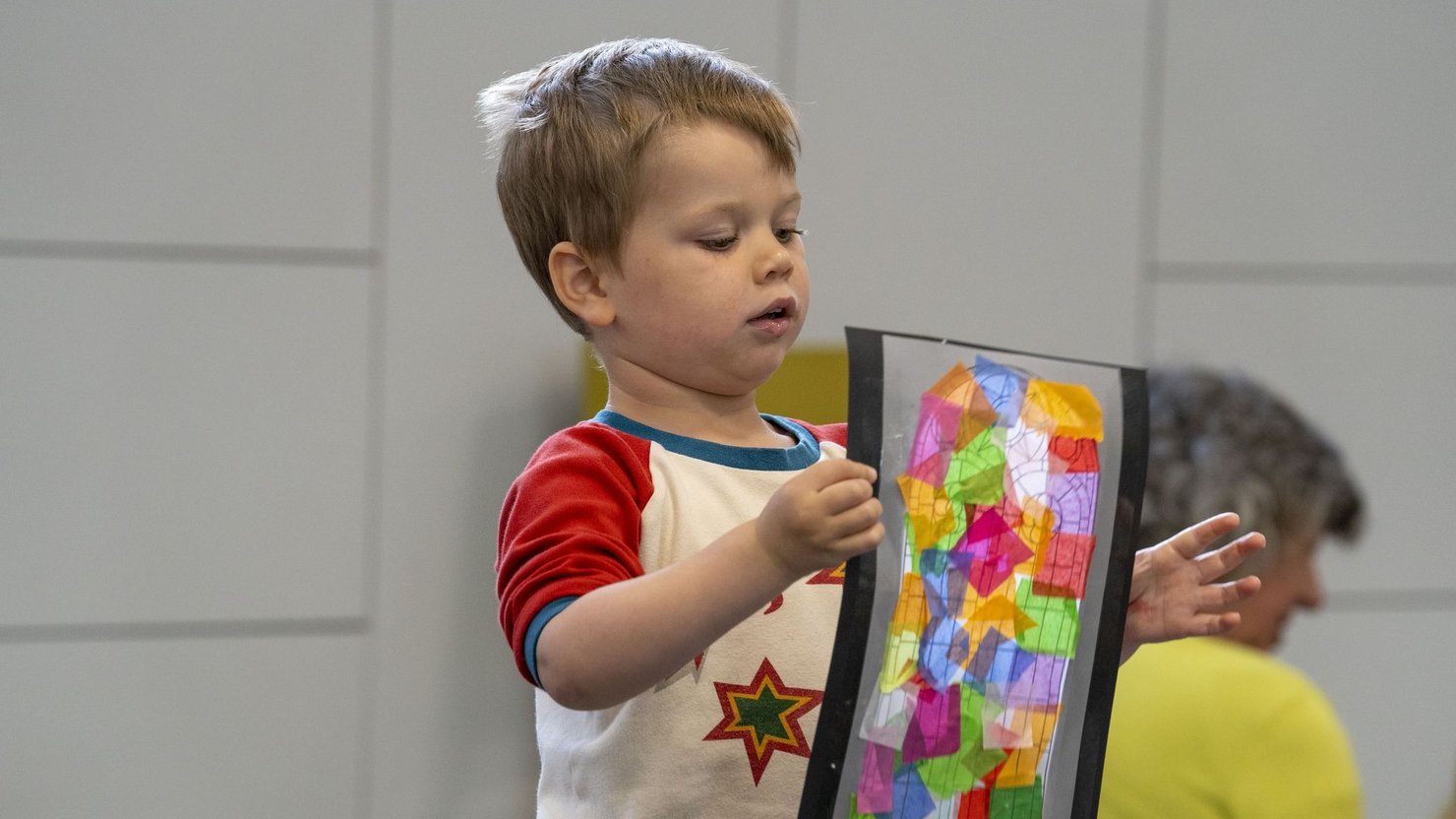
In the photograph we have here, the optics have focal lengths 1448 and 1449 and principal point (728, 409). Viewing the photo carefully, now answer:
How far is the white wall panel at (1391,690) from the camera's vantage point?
10.6 ft

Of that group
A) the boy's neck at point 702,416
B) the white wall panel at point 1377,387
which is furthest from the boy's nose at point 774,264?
the white wall panel at point 1377,387

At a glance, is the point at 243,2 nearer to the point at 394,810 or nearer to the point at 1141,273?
the point at 394,810

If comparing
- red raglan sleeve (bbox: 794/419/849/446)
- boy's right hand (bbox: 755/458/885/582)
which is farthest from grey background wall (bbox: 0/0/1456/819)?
boy's right hand (bbox: 755/458/885/582)

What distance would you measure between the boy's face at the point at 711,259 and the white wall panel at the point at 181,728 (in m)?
1.91

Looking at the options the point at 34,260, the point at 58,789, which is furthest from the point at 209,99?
the point at 58,789

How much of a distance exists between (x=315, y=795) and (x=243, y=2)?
1.49m

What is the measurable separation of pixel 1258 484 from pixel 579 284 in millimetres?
1168

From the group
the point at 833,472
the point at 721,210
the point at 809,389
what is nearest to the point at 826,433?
the point at 721,210

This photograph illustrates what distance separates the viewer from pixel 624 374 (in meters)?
1.09

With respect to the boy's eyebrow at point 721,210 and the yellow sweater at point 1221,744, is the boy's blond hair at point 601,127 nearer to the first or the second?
the boy's eyebrow at point 721,210

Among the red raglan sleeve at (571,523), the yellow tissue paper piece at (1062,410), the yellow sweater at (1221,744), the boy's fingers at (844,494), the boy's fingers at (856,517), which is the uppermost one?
the yellow tissue paper piece at (1062,410)

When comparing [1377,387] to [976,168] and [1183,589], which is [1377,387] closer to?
[976,168]

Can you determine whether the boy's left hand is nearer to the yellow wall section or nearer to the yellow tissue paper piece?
the yellow tissue paper piece

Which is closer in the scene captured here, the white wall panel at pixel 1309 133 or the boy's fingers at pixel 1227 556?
the boy's fingers at pixel 1227 556
